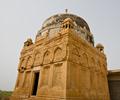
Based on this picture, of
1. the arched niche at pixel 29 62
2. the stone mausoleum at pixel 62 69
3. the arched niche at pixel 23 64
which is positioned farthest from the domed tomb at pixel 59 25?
the arched niche at pixel 23 64

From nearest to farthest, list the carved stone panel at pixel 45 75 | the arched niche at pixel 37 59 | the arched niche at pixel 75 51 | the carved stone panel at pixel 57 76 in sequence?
the carved stone panel at pixel 57 76, the arched niche at pixel 75 51, the carved stone panel at pixel 45 75, the arched niche at pixel 37 59

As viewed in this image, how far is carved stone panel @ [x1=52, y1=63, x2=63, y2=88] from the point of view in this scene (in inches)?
264

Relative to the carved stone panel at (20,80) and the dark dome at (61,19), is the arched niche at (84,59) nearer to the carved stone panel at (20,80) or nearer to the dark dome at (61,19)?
the dark dome at (61,19)

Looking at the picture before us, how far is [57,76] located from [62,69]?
0.55m

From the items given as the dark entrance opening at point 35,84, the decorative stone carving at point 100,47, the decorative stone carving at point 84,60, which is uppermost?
the decorative stone carving at point 100,47

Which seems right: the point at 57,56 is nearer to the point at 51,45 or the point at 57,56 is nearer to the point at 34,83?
the point at 51,45

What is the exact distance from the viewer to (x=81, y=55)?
8016 mm

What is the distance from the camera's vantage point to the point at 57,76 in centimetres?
699

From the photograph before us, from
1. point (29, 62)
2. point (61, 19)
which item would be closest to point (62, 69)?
point (29, 62)

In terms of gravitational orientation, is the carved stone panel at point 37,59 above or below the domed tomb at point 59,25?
below

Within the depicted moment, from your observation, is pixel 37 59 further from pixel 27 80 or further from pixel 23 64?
pixel 23 64

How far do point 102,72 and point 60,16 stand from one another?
630 centimetres

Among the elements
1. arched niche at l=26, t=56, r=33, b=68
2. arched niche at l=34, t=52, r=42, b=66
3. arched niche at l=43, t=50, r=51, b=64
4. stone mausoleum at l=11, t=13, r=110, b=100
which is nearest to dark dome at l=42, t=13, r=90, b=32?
stone mausoleum at l=11, t=13, r=110, b=100

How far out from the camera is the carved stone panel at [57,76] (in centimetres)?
671
